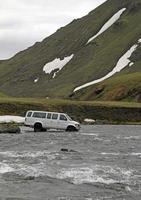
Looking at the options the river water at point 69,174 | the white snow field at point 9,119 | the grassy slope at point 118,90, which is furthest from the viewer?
the grassy slope at point 118,90

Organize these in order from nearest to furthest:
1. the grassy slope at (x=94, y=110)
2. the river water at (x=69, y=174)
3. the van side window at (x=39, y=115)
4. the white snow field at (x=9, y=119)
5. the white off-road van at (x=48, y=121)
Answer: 1. the river water at (x=69, y=174)
2. the van side window at (x=39, y=115)
3. the white off-road van at (x=48, y=121)
4. the white snow field at (x=9, y=119)
5. the grassy slope at (x=94, y=110)

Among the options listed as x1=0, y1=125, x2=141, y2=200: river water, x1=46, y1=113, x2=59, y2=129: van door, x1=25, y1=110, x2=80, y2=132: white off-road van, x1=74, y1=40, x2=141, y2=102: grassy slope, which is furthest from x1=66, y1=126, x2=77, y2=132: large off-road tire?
x1=74, y1=40, x2=141, y2=102: grassy slope

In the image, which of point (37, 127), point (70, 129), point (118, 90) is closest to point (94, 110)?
point (70, 129)

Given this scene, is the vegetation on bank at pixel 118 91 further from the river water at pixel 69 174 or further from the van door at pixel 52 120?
the river water at pixel 69 174

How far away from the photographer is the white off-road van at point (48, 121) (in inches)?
3014

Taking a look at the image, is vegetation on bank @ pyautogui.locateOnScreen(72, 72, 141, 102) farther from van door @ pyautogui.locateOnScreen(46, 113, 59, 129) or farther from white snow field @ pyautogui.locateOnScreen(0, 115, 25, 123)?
van door @ pyautogui.locateOnScreen(46, 113, 59, 129)

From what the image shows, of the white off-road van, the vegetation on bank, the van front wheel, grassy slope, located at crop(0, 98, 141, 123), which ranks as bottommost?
the van front wheel

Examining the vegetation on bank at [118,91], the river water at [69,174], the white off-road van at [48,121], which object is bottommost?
the river water at [69,174]

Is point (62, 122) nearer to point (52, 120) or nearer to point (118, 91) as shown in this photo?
point (52, 120)

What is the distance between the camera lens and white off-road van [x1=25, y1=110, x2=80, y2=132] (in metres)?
76.6

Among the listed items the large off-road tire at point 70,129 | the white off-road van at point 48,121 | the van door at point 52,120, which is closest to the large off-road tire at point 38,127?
the white off-road van at point 48,121

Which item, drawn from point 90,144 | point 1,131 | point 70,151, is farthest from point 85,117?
point 70,151

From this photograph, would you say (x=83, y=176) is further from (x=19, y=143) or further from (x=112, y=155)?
(x=19, y=143)

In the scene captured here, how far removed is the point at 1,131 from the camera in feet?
246
